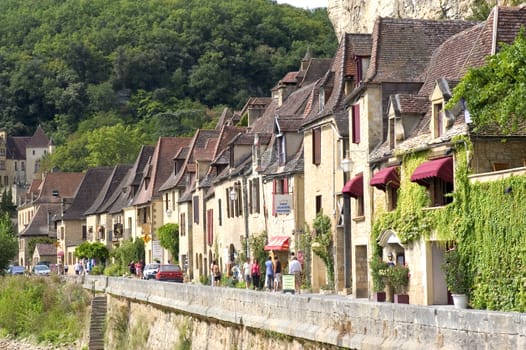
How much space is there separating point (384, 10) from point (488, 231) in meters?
57.3

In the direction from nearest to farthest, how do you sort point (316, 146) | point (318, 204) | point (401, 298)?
point (401, 298) < point (316, 146) < point (318, 204)

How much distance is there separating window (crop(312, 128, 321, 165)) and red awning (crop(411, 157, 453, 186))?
13.4 metres

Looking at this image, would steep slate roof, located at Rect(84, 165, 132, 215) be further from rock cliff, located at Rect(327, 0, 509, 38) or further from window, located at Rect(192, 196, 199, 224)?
window, located at Rect(192, 196, 199, 224)

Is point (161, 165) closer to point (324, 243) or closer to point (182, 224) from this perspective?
point (182, 224)

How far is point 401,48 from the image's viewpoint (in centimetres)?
4044

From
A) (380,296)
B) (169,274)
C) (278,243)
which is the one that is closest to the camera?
(380,296)

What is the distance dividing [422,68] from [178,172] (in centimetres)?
4052

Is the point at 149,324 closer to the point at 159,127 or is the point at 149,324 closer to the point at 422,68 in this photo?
the point at 422,68

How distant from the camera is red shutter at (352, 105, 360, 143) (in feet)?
134

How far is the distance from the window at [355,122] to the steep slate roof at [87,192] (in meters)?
67.2

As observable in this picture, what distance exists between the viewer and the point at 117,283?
52000 millimetres

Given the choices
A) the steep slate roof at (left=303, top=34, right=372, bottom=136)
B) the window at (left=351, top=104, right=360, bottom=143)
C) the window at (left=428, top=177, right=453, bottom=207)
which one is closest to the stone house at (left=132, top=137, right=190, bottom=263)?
the steep slate roof at (left=303, top=34, right=372, bottom=136)

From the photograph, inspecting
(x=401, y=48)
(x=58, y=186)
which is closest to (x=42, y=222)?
(x=58, y=186)

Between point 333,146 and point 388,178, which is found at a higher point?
point 333,146
